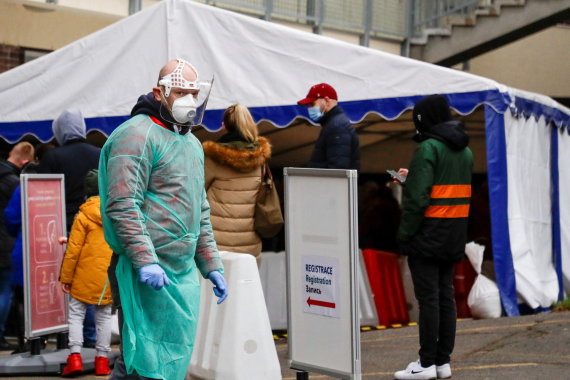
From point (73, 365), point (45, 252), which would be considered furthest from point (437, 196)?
point (45, 252)

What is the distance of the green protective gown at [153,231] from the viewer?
4902mm

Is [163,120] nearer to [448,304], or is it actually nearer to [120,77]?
[448,304]

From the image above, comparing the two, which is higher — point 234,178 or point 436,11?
point 436,11

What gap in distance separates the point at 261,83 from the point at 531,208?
11.3 feet

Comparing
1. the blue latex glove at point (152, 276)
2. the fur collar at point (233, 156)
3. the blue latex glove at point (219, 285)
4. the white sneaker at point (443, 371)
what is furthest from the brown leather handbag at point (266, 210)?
the blue latex glove at point (152, 276)

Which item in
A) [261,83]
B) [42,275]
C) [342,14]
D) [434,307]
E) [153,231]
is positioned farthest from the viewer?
[342,14]

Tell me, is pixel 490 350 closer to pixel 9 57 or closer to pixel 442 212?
pixel 442 212

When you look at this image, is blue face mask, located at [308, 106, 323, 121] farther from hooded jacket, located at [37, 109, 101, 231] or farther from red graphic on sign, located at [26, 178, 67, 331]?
red graphic on sign, located at [26, 178, 67, 331]

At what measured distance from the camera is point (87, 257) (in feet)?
25.8

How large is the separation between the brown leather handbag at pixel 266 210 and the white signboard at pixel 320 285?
1.94 m

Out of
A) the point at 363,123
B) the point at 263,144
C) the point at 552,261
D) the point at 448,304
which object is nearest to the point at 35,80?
the point at 263,144

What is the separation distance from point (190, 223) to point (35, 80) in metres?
6.41

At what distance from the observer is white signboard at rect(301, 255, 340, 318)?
669cm

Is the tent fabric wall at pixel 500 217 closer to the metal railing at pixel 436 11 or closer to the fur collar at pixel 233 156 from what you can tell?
the fur collar at pixel 233 156
